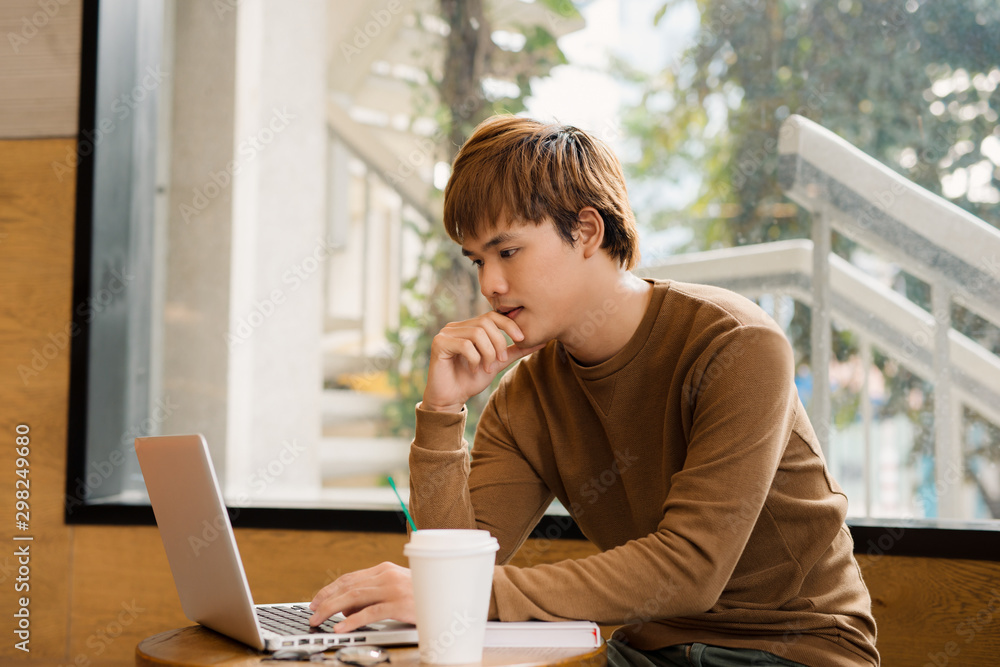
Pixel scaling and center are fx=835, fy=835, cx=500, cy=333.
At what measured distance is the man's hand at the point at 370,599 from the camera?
3.12 ft

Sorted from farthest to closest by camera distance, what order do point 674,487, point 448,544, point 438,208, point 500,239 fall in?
point 438,208, point 500,239, point 674,487, point 448,544

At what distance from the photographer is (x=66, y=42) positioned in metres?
2.00

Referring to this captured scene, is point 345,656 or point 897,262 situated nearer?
point 345,656

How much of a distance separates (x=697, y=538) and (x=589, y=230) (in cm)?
51

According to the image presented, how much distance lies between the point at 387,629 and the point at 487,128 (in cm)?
78

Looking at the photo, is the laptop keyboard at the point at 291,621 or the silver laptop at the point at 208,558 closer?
the silver laptop at the point at 208,558

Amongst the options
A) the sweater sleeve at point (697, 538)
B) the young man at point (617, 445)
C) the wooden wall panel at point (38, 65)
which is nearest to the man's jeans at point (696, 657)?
the young man at point (617, 445)

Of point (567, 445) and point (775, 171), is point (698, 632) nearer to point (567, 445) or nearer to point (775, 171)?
point (567, 445)

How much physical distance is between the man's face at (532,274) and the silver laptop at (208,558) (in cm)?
50

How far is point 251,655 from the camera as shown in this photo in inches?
35.7

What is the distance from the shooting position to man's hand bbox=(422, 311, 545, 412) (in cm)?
127

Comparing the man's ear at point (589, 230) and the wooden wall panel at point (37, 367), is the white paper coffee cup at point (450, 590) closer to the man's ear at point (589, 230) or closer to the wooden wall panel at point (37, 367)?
the man's ear at point (589, 230)

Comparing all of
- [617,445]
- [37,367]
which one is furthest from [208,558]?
[37,367]

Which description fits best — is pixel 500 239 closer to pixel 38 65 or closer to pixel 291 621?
pixel 291 621
